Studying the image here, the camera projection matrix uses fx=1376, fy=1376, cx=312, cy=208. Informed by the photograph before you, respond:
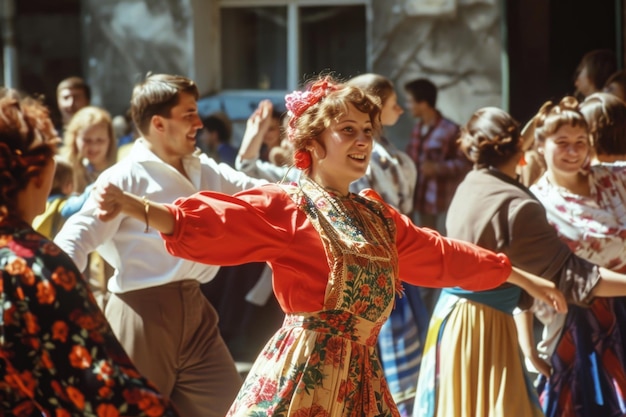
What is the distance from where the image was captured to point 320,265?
465cm

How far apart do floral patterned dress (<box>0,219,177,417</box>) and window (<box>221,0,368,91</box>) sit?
23.6 ft

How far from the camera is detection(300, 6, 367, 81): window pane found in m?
10.6

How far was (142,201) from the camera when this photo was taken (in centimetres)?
425

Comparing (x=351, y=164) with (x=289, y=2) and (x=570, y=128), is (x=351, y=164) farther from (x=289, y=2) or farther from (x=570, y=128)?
(x=289, y=2)

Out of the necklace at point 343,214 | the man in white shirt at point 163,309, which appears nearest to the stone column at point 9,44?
the man in white shirt at point 163,309

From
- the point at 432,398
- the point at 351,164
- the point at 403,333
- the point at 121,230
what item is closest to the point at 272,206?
the point at 351,164

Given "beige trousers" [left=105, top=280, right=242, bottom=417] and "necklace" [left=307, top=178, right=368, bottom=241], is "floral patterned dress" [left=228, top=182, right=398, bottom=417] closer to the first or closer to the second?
"necklace" [left=307, top=178, right=368, bottom=241]

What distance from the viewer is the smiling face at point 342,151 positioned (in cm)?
484

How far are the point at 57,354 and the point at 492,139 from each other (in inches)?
118

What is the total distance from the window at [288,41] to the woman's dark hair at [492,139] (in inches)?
179

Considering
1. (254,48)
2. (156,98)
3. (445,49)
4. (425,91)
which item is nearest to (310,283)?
(156,98)

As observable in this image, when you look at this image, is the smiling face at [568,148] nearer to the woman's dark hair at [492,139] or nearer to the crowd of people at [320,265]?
the crowd of people at [320,265]

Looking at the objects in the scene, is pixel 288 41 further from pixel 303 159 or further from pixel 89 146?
pixel 303 159

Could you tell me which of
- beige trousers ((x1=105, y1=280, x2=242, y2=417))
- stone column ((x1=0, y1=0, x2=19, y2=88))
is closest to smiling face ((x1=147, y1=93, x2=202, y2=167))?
beige trousers ((x1=105, y1=280, x2=242, y2=417))
